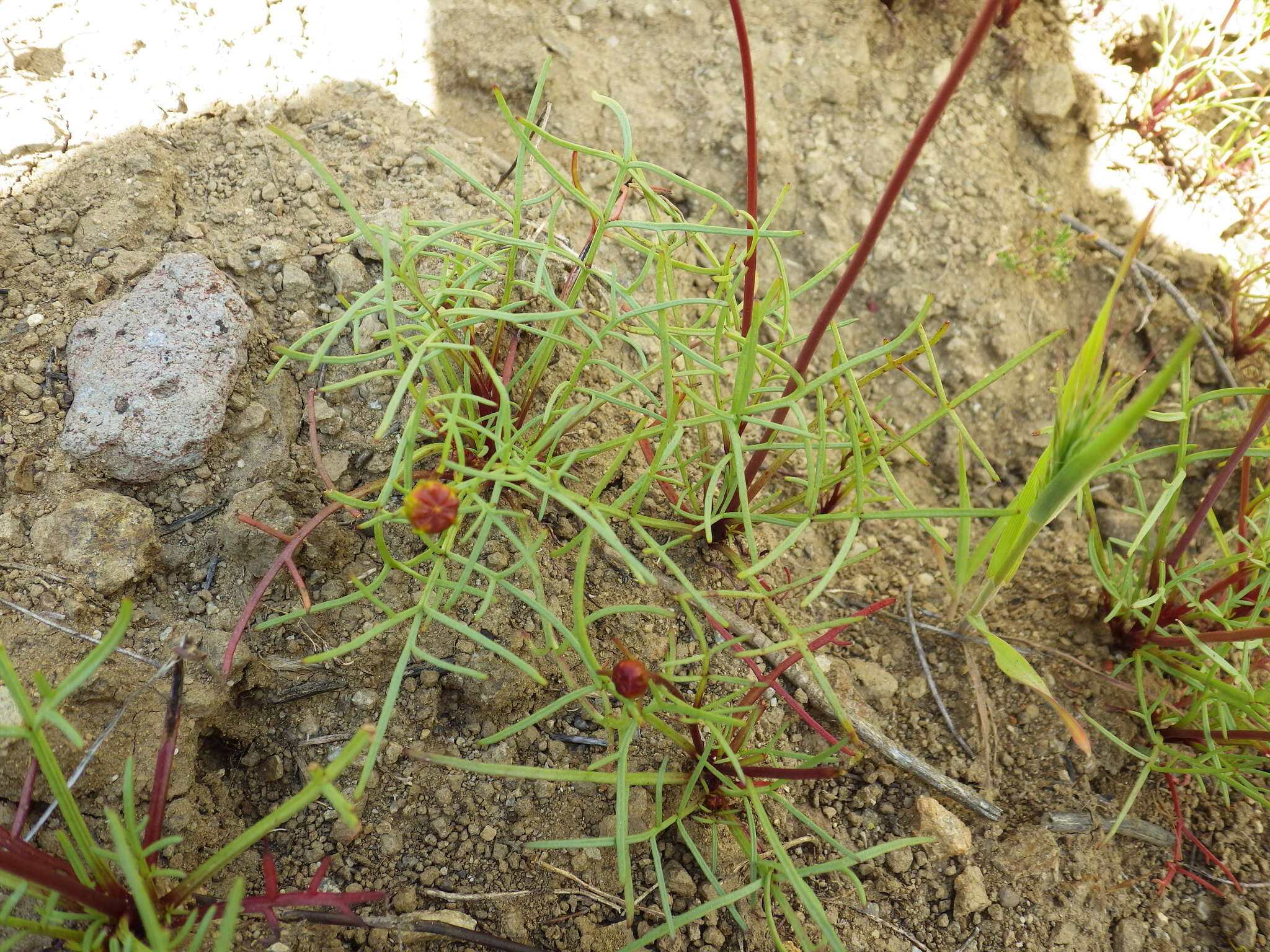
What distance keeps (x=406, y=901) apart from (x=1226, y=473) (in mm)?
1585

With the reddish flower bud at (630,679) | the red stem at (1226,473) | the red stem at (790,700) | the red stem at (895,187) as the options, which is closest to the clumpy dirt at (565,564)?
the red stem at (790,700)

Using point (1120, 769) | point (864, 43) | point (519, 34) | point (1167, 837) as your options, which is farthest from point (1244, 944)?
point (519, 34)

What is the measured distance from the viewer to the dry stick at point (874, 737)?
1481mm

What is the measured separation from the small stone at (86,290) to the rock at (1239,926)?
2370mm

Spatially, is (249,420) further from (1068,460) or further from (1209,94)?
(1209,94)

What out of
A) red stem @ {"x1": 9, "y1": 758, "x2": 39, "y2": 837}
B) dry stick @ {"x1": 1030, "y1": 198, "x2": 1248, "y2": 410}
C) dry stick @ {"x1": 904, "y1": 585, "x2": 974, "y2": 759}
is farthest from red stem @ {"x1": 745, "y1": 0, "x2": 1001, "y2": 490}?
dry stick @ {"x1": 1030, "y1": 198, "x2": 1248, "y2": 410}

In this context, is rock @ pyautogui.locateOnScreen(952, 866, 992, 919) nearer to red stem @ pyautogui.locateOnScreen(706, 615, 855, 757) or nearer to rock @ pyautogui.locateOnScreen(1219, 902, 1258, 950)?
red stem @ pyautogui.locateOnScreen(706, 615, 855, 757)

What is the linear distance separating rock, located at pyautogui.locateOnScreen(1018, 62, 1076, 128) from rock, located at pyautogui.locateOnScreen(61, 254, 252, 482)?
2.23 m

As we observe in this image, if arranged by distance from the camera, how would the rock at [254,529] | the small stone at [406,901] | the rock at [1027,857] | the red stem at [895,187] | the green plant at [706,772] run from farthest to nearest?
the rock at [1027,857] < the rock at [254,529] < the small stone at [406,901] < the green plant at [706,772] < the red stem at [895,187]

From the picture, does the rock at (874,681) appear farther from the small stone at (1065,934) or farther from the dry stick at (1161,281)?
the dry stick at (1161,281)

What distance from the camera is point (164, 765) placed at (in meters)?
1.10

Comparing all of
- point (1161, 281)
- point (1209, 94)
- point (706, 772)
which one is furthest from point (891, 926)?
point (1209, 94)

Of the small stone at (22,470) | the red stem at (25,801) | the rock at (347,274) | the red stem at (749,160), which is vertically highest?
the red stem at (749,160)

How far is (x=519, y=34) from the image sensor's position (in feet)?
7.13
